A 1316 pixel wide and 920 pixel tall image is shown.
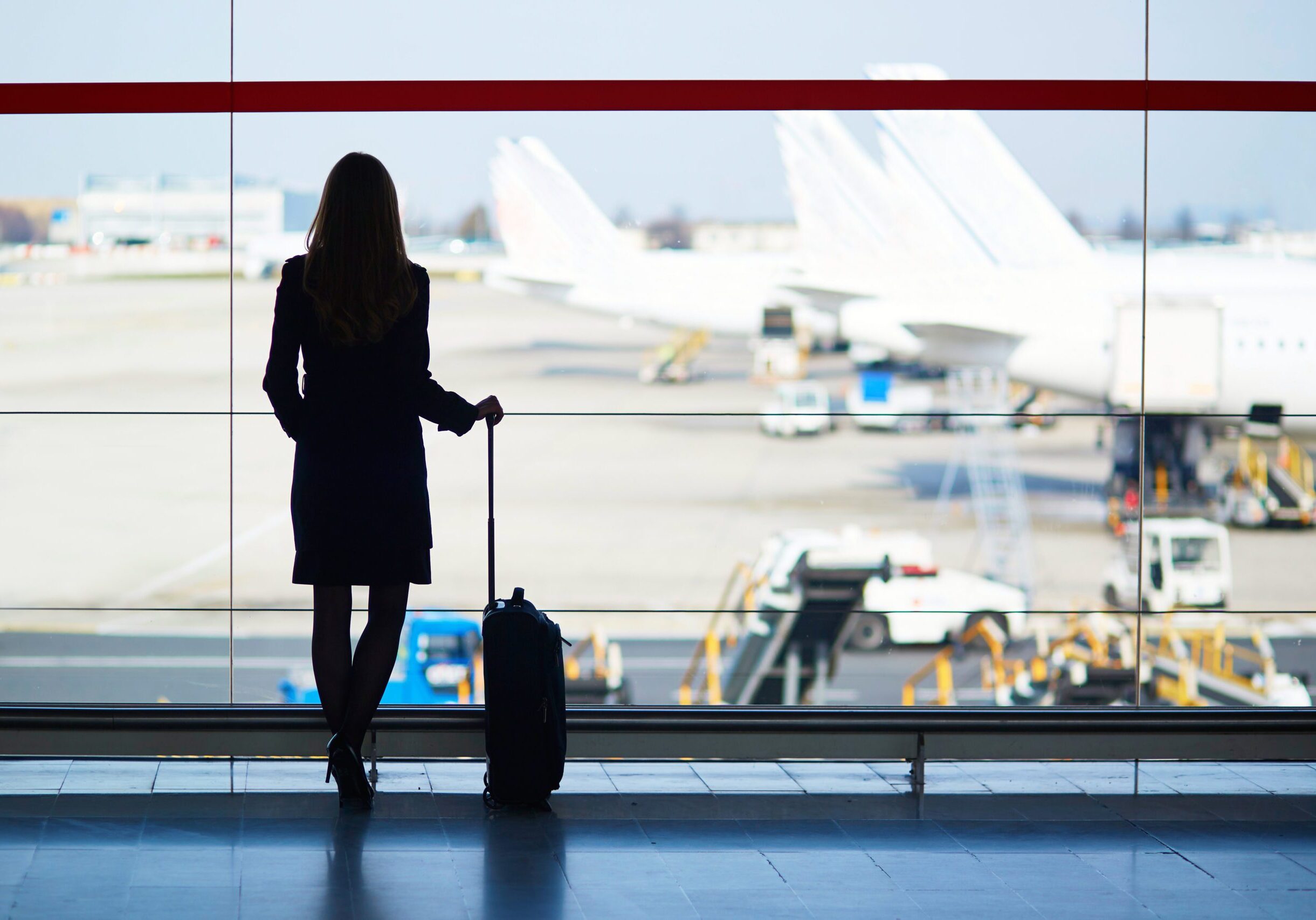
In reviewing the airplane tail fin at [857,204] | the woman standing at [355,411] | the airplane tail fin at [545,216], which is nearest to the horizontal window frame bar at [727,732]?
the woman standing at [355,411]

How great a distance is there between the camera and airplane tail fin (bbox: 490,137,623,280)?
A: 42.6 m

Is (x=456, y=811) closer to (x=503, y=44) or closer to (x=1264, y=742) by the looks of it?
(x=1264, y=742)

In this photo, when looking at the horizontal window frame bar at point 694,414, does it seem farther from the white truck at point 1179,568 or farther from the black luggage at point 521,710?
the white truck at point 1179,568

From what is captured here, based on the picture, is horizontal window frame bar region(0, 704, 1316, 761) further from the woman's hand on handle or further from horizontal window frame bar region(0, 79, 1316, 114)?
horizontal window frame bar region(0, 79, 1316, 114)

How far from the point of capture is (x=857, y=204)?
152 feet

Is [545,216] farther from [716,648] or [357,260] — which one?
[357,260]

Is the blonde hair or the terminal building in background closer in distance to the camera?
the blonde hair

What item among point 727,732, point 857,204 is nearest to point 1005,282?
point 857,204

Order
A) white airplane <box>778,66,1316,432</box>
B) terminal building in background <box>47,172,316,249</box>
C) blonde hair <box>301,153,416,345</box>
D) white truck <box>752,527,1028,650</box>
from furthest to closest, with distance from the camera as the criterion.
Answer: terminal building in background <box>47,172,316,249</box> < white truck <box>752,527,1028,650</box> < white airplane <box>778,66,1316,432</box> < blonde hair <box>301,153,416,345</box>

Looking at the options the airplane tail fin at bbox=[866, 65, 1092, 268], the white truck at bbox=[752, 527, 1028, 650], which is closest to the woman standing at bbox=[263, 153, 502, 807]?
the white truck at bbox=[752, 527, 1028, 650]

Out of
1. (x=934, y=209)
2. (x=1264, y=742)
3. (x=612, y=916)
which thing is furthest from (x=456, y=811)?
→ (x=934, y=209)

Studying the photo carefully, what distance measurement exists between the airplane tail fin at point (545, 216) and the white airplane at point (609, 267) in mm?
41

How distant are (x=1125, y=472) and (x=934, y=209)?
11.6 metres

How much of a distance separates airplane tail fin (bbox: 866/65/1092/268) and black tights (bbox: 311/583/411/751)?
4467cm
